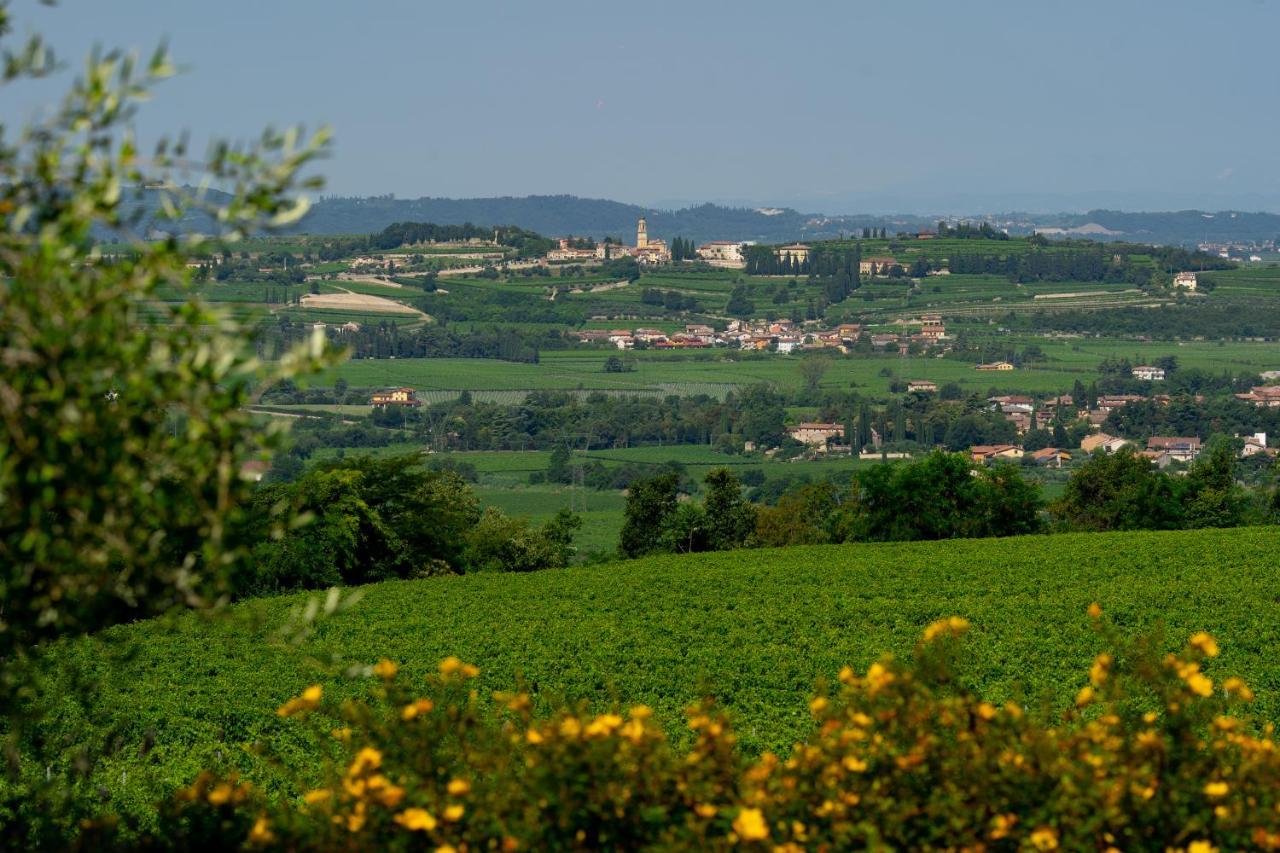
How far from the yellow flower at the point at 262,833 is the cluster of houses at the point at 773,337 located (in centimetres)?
17158

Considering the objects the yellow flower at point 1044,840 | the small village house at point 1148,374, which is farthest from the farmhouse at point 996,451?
the yellow flower at point 1044,840

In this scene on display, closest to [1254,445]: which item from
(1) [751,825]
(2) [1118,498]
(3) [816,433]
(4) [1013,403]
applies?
(4) [1013,403]

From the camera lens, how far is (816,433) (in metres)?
125

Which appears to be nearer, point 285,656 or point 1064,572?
point 285,656

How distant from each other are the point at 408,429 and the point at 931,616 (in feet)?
348

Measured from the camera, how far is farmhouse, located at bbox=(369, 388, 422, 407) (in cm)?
13850

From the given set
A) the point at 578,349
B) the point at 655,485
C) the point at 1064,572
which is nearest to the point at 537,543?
the point at 655,485

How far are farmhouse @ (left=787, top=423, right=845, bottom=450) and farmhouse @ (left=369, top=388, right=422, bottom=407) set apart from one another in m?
39.1

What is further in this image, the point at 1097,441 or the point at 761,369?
the point at 761,369

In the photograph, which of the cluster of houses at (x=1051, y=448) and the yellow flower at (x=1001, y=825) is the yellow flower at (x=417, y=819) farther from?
the cluster of houses at (x=1051, y=448)

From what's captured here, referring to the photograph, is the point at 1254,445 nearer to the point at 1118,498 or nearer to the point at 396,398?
the point at 1118,498

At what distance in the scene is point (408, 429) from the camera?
129625 mm

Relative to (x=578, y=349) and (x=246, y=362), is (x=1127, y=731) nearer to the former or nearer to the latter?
(x=246, y=362)

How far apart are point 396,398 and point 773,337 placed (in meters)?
63.5
